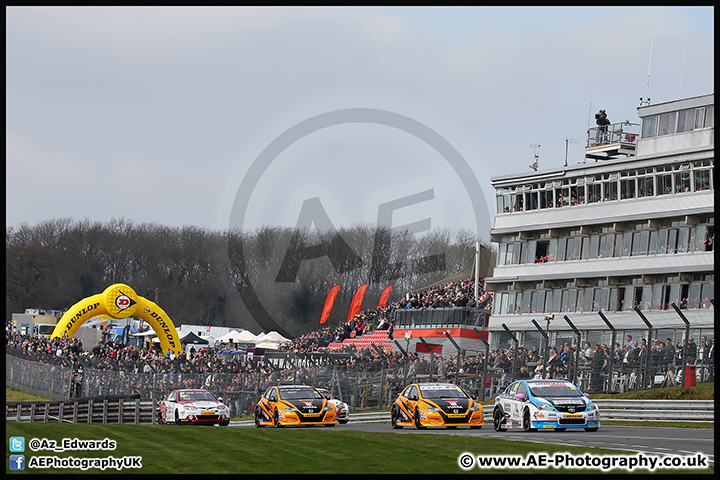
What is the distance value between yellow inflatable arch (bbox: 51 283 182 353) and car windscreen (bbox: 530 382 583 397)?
117 ft

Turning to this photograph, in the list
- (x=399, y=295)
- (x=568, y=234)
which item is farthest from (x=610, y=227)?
(x=399, y=295)

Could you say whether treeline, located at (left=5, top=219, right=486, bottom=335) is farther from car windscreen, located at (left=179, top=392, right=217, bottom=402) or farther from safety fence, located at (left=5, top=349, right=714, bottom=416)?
car windscreen, located at (left=179, top=392, right=217, bottom=402)

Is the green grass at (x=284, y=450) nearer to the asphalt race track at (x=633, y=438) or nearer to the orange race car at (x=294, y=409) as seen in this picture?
the asphalt race track at (x=633, y=438)

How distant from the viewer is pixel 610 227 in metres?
53.7

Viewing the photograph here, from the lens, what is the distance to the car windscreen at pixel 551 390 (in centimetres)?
2598

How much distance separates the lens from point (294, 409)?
29875 millimetres

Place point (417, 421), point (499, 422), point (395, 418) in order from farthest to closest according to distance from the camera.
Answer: point (395, 418) → point (417, 421) → point (499, 422)

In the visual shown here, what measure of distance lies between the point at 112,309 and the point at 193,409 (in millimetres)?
27510

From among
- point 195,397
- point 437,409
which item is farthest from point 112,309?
point 437,409

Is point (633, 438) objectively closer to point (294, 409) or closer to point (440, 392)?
point (440, 392)

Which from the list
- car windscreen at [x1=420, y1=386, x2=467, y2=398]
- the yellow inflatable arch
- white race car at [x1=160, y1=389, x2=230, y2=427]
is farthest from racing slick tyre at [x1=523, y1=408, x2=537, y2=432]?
the yellow inflatable arch

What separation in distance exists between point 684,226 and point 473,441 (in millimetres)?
30637

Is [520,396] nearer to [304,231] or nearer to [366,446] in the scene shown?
[366,446]

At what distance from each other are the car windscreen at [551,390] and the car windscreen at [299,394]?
737cm
